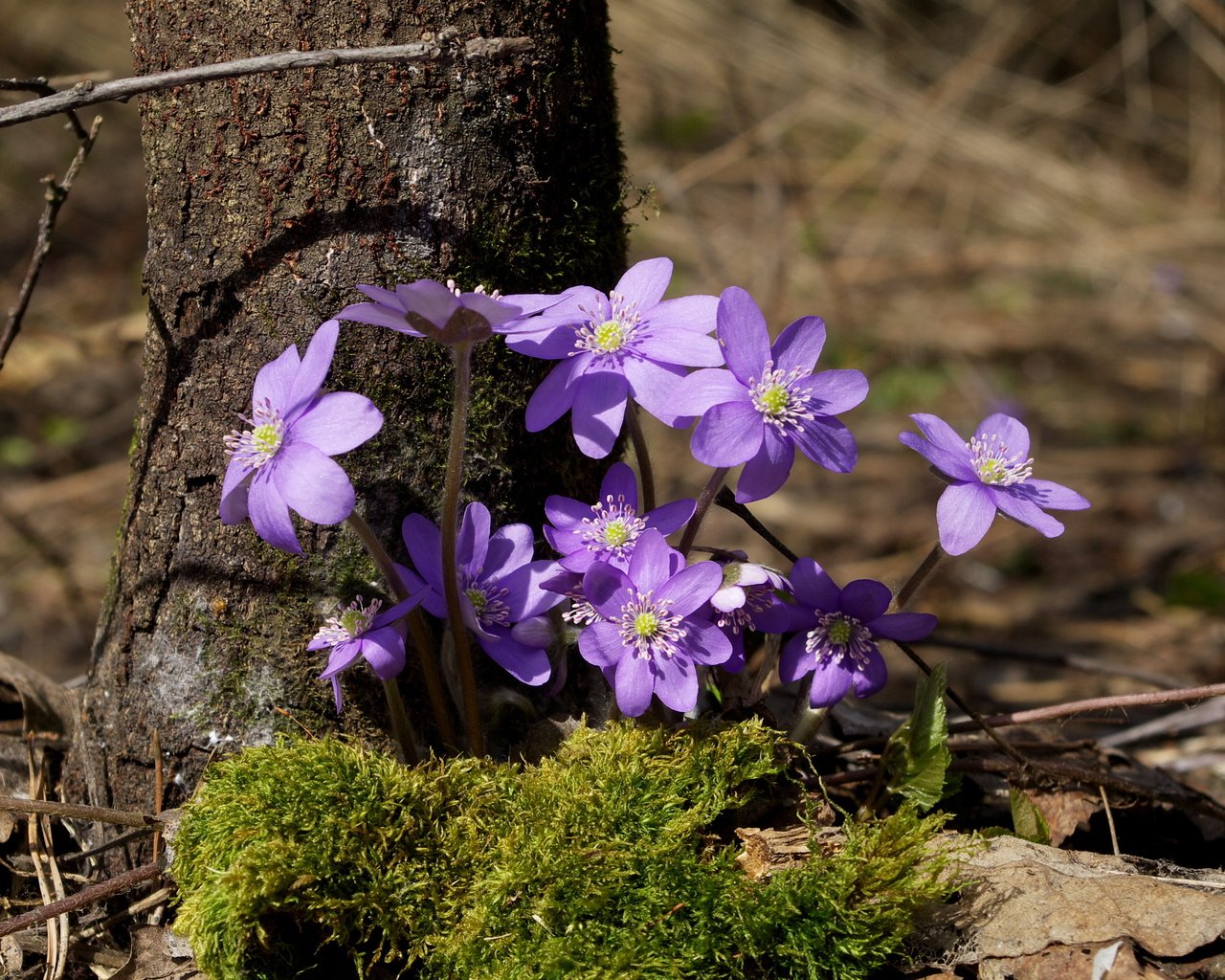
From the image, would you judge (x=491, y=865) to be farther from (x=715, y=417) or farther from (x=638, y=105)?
(x=638, y=105)

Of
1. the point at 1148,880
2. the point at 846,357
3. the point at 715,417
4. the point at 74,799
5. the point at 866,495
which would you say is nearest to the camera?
the point at 715,417

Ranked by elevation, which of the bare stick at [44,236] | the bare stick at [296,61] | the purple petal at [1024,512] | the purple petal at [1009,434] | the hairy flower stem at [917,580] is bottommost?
the hairy flower stem at [917,580]

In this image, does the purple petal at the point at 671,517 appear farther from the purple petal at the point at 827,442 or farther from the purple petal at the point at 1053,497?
the purple petal at the point at 1053,497

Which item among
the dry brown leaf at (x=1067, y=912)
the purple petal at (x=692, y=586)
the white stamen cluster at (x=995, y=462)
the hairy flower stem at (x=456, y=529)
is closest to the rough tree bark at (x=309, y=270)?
the hairy flower stem at (x=456, y=529)

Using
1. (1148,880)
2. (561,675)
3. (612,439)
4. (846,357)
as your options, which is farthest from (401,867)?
(846,357)

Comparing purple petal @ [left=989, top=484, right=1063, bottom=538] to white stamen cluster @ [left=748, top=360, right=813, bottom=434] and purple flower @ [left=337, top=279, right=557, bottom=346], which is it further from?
purple flower @ [left=337, top=279, right=557, bottom=346]
